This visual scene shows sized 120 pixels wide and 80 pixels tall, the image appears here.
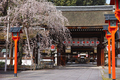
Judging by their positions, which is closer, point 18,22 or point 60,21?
point 18,22

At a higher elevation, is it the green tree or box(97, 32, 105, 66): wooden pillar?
the green tree

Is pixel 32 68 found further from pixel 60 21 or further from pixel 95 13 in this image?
pixel 95 13

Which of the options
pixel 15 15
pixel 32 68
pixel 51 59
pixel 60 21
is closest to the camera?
pixel 15 15

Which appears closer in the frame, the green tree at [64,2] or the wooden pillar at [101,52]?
the wooden pillar at [101,52]

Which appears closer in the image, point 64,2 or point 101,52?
point 101,52

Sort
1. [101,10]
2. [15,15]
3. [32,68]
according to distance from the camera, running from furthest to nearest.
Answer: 1. [101,10]
2. [32,68]
3. [15,15]

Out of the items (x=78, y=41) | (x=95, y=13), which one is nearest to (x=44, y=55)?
(x=78, y=41)

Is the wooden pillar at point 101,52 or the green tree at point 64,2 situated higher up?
the green tree at point 64,2

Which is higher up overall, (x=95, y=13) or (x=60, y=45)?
(x=95, y=13)

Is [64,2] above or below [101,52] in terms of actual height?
above

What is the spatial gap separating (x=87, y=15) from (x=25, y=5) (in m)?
10.2

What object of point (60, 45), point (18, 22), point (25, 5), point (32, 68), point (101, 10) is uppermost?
point (101, 10)

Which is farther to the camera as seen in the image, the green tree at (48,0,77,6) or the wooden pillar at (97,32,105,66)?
the green tree at (48,0,77,6)

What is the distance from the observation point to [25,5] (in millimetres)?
15023
